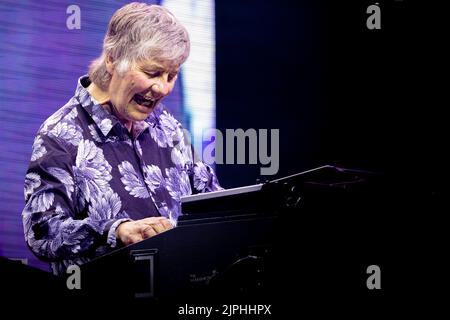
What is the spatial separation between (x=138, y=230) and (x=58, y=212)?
35 centimetres

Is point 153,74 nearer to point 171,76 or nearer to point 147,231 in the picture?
point 171,76

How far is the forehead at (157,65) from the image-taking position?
2367mm

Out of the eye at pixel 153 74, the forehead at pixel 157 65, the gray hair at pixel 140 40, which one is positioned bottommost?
the eye at pixel 153 74

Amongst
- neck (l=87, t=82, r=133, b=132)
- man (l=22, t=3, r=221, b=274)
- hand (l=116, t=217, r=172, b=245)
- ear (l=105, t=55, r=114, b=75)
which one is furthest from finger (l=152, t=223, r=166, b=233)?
ear (l=105, t=55, r=114, b=75)

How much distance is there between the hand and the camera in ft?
5.78

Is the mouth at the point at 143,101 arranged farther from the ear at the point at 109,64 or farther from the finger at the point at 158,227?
the finger at the point at 158,227

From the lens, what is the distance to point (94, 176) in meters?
2.22

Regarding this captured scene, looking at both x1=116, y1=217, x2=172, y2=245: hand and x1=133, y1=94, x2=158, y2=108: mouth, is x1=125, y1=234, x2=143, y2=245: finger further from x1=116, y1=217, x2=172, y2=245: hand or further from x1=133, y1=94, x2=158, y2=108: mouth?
x1=133, y1=94, x2=158, y2=108: mouth

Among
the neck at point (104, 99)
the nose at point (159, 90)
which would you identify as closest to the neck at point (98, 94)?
the neck at point (104, 99)

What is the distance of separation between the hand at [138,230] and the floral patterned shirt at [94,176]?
0.04 m

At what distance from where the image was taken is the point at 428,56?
2676mm

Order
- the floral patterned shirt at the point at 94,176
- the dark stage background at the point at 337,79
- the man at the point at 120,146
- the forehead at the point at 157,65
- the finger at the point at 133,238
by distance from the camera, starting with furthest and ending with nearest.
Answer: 1. the dark stage background at the point at 337,79
2. the forehead at the point at 157,65
3. the man at the point at 120,146
4. the floral patterned shirt at the point at 94,176
5. the finger at the point at 133,238
